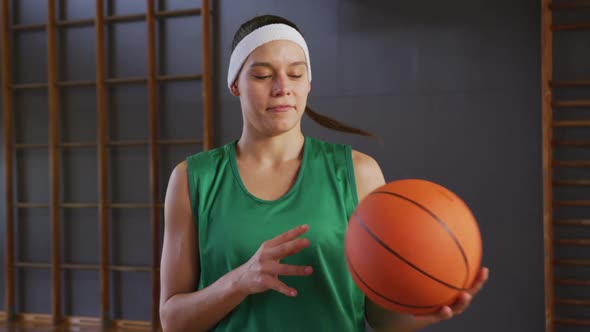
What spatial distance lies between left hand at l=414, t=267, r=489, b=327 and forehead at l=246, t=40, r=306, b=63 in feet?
2.09

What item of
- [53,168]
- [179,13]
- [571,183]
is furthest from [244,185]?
[53,168]

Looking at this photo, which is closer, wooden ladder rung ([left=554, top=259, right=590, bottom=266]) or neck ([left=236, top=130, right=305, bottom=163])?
neck ([left=236, top=130, right=305, bottom=163])

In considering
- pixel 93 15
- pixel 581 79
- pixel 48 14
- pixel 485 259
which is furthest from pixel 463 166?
pixel 48 14

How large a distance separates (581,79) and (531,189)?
78 cm

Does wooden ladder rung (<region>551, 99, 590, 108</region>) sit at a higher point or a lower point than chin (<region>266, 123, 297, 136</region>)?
higher

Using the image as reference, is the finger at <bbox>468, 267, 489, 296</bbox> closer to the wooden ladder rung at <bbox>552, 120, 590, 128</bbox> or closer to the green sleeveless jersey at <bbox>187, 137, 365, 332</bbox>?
the green sleeveless jersey at <bbox>187, 137, 365, 332</bbox>

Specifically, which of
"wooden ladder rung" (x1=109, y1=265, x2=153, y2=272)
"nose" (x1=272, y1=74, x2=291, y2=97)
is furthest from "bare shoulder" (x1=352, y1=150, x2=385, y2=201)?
"wooden ladder rung" (x1=109, y1=265, x2=153, y2=272)

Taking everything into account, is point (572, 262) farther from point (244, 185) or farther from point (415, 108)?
point (244, 185)

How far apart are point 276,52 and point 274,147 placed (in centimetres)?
23

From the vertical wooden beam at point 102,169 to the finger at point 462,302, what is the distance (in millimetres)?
3972

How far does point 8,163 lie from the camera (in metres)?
4.96

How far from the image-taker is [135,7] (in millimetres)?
4742

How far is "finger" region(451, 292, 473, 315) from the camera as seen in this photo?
3.69 feet

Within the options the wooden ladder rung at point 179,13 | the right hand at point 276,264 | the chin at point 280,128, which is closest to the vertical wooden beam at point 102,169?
the wooden ladder rung at point 179,13
